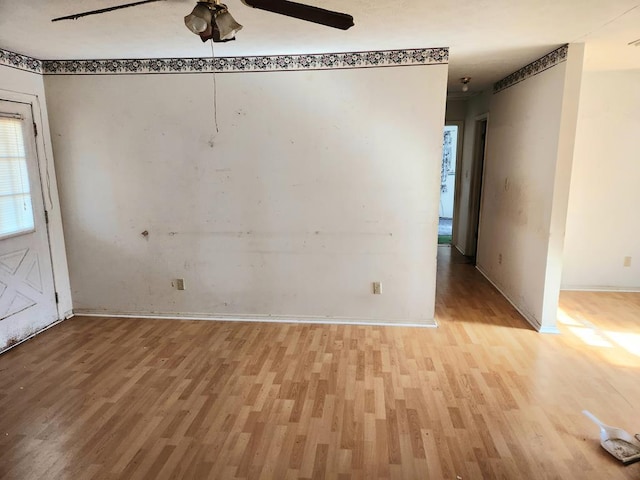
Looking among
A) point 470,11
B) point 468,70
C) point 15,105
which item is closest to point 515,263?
point 468,70

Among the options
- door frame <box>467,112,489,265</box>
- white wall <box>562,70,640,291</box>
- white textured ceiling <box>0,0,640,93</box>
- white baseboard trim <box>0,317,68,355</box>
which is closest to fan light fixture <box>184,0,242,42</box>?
white textured ceiling <box>0,0,640,93</box>

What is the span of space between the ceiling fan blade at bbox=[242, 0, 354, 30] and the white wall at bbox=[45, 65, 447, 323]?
191cm

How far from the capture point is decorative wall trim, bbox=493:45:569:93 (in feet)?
10.6

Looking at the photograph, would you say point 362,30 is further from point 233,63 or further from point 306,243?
point 306,243

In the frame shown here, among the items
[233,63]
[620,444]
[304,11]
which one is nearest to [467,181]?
[233,63]

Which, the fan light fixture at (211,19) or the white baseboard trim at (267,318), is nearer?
the fan light fixture at (211,19)

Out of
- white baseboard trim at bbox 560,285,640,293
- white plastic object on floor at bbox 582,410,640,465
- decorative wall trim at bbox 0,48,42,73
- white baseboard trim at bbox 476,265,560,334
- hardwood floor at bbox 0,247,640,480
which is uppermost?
decorative wall trim at bbox 0,48,42,73

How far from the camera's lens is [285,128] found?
11.8 ft

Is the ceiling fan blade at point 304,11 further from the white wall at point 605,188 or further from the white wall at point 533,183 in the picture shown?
the white wall at point 605,188

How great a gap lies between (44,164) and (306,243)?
2.52 m

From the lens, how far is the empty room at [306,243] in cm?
234

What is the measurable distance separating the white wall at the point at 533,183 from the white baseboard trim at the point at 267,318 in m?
1.02

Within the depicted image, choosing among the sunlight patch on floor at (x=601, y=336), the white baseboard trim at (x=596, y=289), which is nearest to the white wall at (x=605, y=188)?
the white baseboard trim at (x=596, y=289)

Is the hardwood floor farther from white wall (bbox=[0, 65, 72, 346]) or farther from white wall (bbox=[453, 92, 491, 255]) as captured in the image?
white wall (bbox=[453, 92, 491, 255])
